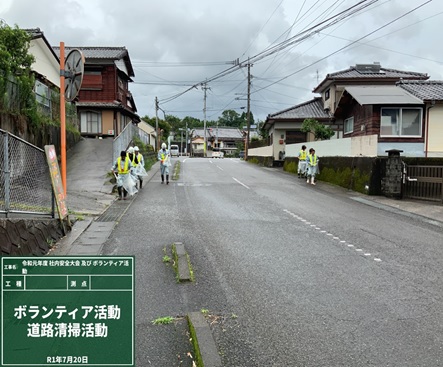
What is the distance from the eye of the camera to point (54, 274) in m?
2.47

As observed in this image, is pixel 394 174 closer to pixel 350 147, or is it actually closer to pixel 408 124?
pixel 350 147

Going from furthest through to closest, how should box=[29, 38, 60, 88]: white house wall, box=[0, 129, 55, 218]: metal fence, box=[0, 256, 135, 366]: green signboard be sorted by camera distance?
box=[29, 38, 60, 88]: white house wall < box=[0, 129, 55, 218]: metal fence < box=[0, 256, 135, 366]: green signboard

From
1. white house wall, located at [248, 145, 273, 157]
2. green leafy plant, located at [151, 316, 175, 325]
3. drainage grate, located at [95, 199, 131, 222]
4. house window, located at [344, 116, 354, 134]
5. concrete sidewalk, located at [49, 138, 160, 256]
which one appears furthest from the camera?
white house wall, located at [248, 145, 273, 157]

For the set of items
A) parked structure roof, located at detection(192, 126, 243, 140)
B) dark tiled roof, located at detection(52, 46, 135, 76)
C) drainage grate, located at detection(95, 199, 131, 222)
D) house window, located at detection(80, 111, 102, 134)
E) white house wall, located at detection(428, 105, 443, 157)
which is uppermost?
dark tiled roof, located at detection(52, 46, 135, 76)

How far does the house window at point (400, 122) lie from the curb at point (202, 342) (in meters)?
18.7

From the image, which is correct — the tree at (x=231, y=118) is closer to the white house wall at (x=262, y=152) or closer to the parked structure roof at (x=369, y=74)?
the white house wall at (x=262, y=152)

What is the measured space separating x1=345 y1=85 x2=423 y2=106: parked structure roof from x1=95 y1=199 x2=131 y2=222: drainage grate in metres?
12.8

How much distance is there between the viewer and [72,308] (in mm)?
2477

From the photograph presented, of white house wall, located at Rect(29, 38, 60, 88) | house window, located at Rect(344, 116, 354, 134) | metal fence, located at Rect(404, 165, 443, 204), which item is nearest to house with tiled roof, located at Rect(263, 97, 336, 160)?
house window, located at Rect(344, 116, 354, 134)

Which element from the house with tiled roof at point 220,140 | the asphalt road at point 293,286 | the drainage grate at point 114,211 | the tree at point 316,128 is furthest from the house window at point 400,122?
the house with tiled roof at point 220,140

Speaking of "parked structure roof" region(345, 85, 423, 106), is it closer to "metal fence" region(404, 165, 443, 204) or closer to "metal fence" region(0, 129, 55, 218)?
"metal fence" region(404, 165, 443, 204)

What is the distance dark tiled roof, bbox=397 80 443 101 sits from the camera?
20425 mm

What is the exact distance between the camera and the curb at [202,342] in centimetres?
351

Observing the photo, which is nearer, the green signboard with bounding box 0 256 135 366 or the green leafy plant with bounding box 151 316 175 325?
the green signboard with bounding box 0 256 135 366
